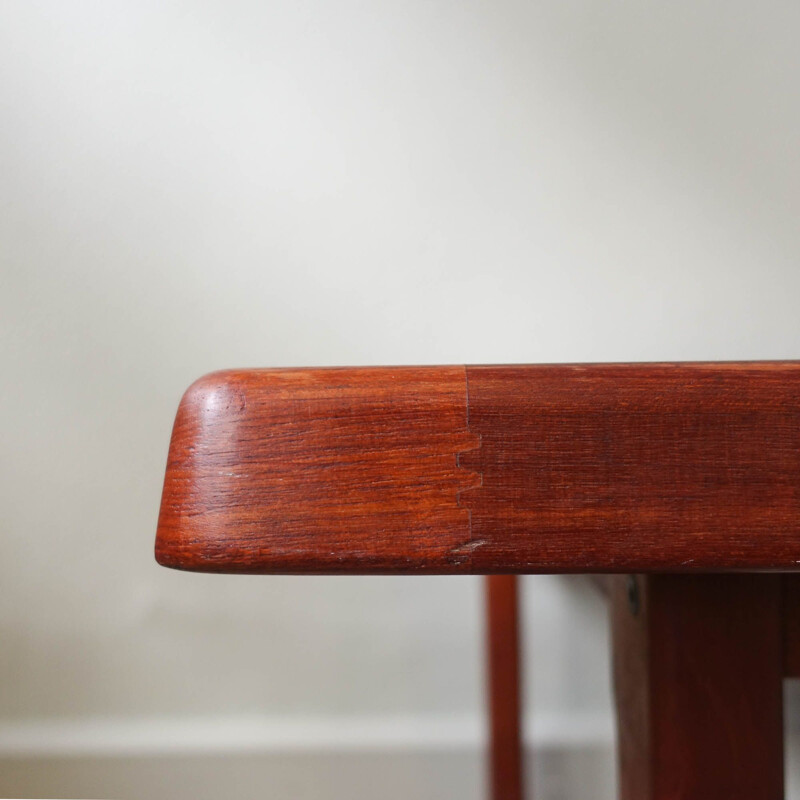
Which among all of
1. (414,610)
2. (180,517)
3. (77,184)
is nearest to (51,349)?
(77,184)

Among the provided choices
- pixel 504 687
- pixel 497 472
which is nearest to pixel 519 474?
pixel 497 472

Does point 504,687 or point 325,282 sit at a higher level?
point 325,282

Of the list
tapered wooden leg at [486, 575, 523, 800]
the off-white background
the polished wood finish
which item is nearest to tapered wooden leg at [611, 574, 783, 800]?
the polished wood finish

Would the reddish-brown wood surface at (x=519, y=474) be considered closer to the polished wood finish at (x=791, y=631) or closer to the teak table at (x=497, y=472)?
the teak table at (x=497, y=472)

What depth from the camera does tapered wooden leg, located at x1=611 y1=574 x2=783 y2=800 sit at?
24 cm

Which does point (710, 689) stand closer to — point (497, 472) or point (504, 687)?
point (497, 472)

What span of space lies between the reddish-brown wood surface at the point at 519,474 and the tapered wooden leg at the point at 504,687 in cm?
52

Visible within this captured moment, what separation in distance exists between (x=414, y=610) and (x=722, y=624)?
566mm

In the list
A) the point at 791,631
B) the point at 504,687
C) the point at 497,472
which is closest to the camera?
the point at 497,472

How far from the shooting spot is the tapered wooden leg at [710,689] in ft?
0.80

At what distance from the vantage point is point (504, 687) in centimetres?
69

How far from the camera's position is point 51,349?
0.80m

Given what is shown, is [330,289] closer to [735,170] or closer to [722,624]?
[735,170]

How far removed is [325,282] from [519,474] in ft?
2.11
